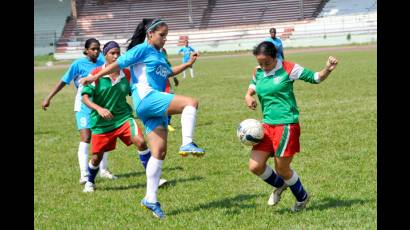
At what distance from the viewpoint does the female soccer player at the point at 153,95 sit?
20.1 ft

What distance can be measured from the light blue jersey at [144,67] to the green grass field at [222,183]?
4.31 ft

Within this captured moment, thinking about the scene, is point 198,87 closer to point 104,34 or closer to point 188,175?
point 188,175

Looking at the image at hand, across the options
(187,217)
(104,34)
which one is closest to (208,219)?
(187,217)

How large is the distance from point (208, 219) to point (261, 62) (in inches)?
64.4

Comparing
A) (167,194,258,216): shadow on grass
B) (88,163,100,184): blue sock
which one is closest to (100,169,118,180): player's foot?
(88,163,100,184): blue sock

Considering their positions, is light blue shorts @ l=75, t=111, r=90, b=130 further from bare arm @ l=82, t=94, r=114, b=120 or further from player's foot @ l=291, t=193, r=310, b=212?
player's foot @ l=291, t=193, r=310, b=212

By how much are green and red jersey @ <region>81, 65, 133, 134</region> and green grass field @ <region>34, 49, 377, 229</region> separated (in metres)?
0.84

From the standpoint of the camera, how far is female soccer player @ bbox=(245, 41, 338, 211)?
19.7ft

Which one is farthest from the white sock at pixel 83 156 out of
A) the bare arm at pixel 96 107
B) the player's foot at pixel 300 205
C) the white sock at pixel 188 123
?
the player's foot at pixel 300 205

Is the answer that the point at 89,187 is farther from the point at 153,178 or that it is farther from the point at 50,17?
the point at 50,17

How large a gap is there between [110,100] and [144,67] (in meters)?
1.70

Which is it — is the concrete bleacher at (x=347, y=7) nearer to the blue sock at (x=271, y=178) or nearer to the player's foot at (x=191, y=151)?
the blue sock at (x=271, y=178)

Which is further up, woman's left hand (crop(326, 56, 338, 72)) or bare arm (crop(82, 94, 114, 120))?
woman's left hand (crop(326, 56, 338, 72))
